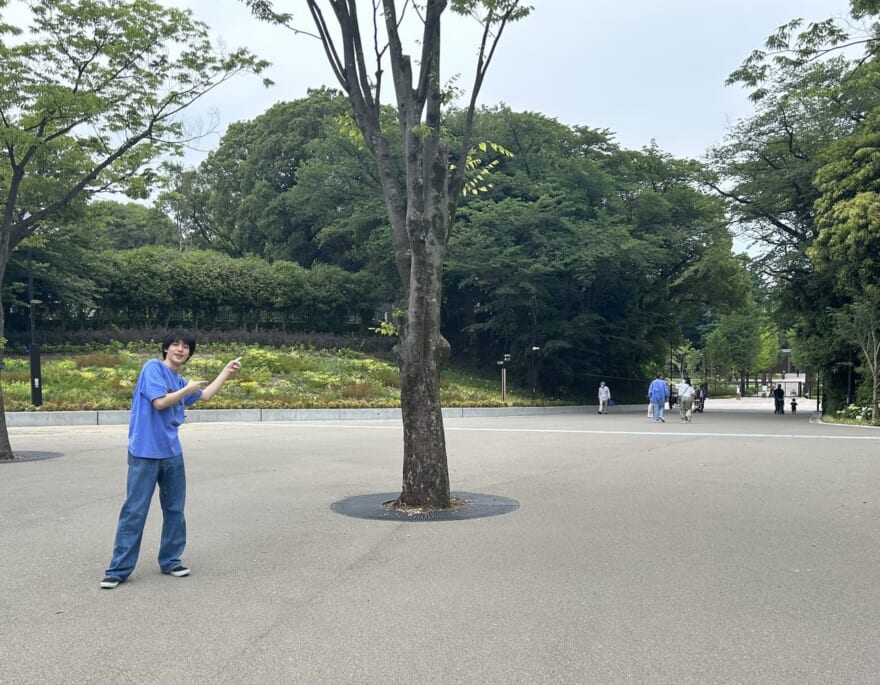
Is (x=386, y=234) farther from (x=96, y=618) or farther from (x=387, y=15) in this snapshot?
(x=96, y=618)

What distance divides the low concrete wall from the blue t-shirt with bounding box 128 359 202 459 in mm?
16503

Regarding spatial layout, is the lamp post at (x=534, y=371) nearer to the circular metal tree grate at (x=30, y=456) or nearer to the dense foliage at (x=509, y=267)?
the dense foliage at (x=509, y=267)

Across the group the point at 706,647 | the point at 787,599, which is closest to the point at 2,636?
the point at 706,647

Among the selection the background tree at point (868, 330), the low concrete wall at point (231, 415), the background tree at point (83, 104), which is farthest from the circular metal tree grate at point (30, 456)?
the background tree at point (868, 330)

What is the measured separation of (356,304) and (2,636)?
116ft

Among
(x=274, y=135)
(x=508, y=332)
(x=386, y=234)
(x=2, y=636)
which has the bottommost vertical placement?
(x=2, y=636)

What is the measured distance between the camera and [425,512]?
7508 millimetres

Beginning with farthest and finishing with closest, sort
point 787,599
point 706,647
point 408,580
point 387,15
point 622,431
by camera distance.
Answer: point 622,431 < point 387,15 < point 408,580 < point 787,599 < point 706,647

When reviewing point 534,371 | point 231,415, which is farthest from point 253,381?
point 534,371

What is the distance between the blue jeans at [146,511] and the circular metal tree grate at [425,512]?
231cm

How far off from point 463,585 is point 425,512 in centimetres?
244

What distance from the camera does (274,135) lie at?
146 feet

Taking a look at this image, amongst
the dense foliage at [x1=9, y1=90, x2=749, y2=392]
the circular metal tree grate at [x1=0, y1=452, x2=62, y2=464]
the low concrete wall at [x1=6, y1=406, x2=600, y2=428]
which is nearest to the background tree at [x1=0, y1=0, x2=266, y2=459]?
the circular metal tree grate at [x1=0, y1=452, x2=62, y2=464]

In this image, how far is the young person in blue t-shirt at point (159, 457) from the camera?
16.5 ft
